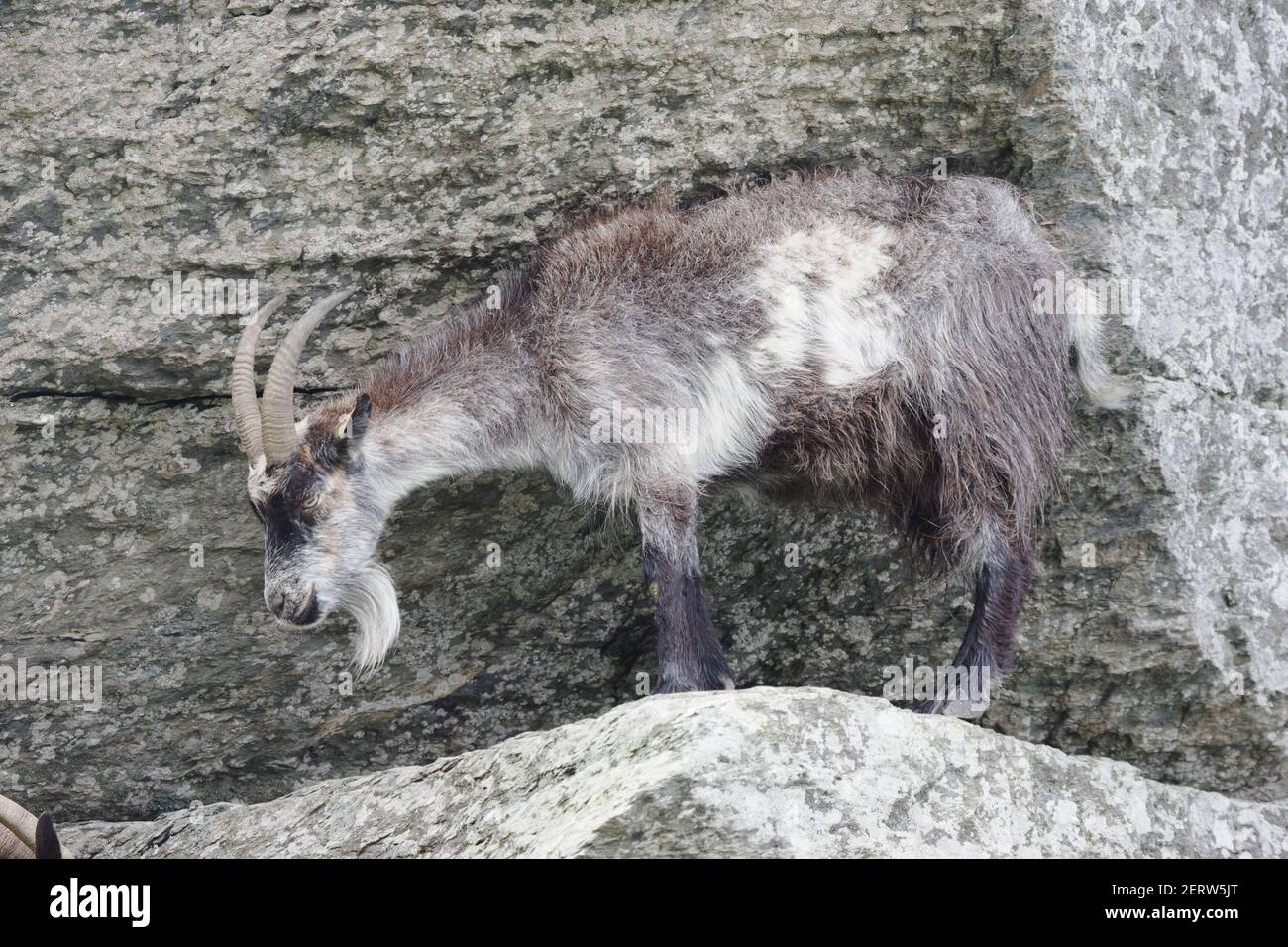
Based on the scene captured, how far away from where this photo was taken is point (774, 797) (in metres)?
3.65

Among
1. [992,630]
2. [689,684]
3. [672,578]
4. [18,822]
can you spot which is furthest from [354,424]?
[992,630]

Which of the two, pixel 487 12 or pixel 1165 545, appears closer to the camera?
pixel 487 12

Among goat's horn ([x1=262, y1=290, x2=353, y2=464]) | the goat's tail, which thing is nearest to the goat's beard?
goat's horn ([x1=262, y1=290, x2=353, y2=464])

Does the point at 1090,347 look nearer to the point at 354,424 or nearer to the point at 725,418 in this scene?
the point at 725,418

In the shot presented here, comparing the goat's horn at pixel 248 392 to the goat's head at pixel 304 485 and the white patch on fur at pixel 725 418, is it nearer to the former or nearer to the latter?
the goat's head at pixel 304 485

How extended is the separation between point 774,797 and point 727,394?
1.61 metres

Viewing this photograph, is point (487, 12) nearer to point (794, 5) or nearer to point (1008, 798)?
point (794, 5)

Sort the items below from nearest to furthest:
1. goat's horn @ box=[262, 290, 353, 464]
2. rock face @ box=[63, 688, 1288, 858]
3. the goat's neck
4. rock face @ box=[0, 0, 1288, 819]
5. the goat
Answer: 1. rock face @ box=[63, 688, 1288, 858]
2. goat's horn @ box=[262, 290, 353, 464]
3. the goat
4. the goat's neck
5. rock face @ box=[0, 0, 1288, 819]

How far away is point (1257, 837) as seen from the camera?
4.58m

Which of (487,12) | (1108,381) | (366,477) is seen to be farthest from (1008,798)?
(487,12)

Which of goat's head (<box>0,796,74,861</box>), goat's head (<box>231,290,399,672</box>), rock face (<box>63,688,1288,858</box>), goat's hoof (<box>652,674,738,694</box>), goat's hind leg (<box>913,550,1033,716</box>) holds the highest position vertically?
goat's head (<box>231,290,399,672</box>)

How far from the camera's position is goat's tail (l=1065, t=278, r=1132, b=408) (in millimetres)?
5078

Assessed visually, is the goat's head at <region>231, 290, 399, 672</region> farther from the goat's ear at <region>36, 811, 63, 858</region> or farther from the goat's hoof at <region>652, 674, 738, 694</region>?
the goat's hoof at <region>652, 674, 738, 694</region>

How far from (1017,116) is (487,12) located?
6.26 ft
